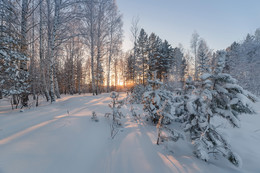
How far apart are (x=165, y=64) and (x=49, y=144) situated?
73.5ft

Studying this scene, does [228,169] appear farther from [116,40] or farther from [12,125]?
[116,40]

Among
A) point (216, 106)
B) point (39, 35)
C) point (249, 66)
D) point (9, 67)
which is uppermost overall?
point (39, 35)

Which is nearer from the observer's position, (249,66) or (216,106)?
(216,106)

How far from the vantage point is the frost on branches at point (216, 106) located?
2178mm

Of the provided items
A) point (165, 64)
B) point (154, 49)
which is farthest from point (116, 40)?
point (165, 64)

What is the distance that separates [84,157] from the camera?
6.87 feet

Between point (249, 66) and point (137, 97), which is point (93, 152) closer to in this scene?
point (137, 97)

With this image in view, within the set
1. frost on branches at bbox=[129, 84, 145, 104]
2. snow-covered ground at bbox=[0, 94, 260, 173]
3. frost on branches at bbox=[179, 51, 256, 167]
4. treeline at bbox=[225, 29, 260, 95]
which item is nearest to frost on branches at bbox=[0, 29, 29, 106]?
snow-covered ground at bbox=[0, 94, 260, 173]

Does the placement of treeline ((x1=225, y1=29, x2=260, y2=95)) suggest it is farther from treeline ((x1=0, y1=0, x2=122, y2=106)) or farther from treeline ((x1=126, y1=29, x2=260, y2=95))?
treeline ((x1=0, y1=0, x2=122, y2=106))

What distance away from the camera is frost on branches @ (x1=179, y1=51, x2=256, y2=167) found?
7.14ft

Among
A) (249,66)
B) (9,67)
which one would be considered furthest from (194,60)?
(9,67)

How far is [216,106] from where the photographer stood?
2.53 meters

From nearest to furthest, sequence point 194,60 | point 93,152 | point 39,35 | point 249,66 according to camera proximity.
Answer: point 93,152 < point 39,35 < point 249,66 < point 194,60

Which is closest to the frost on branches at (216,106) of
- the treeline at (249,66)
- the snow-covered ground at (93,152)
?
the snow-covered ground at (93,152)
